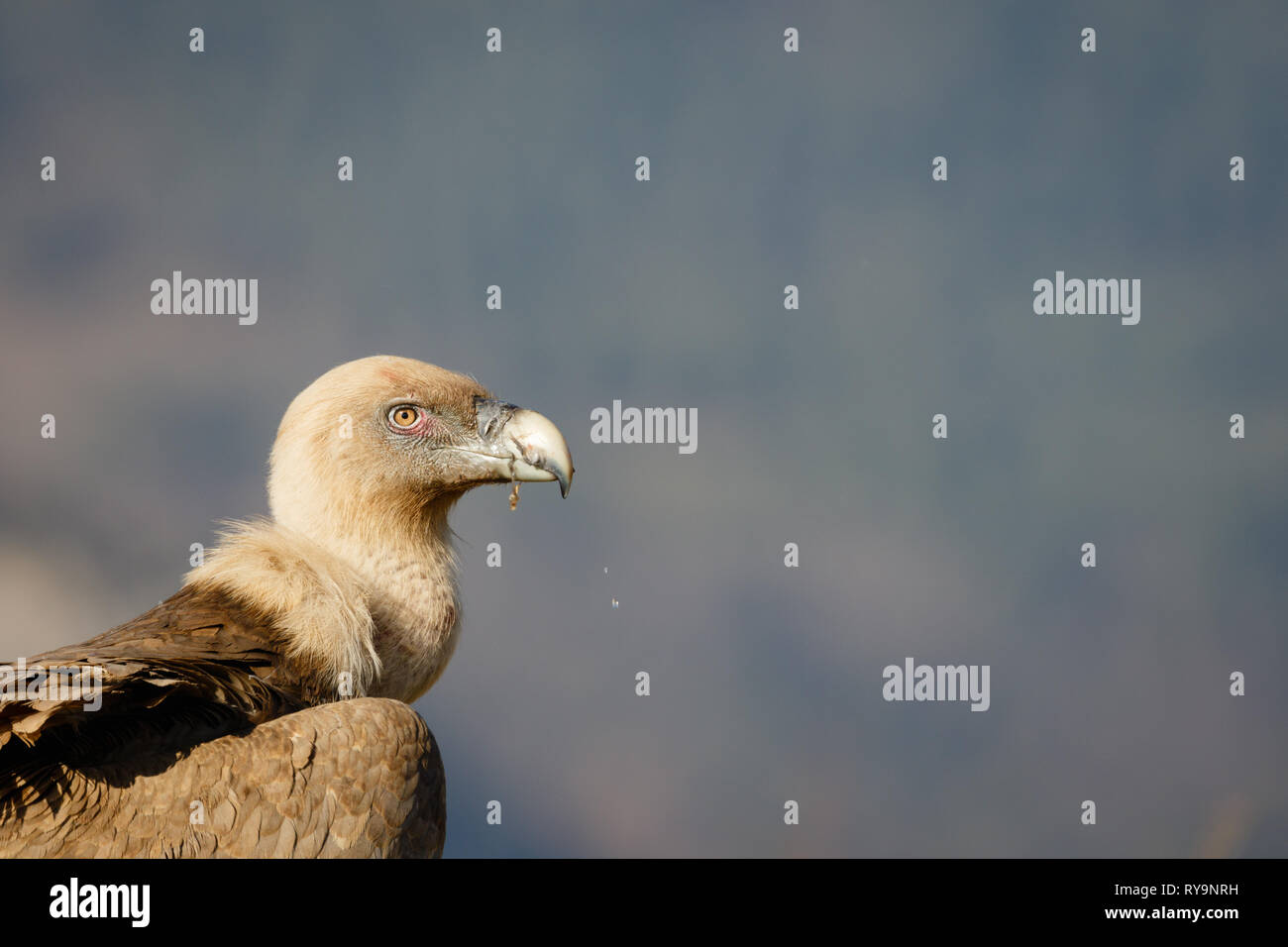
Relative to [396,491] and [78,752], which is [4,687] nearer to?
[78,752]

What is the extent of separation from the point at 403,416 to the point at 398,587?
44.3 inches

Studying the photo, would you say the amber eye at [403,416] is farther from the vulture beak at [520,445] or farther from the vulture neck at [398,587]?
the vulture neck at [398,587]

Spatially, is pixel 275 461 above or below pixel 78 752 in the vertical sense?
above

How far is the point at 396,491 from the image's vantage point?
23.9 ft

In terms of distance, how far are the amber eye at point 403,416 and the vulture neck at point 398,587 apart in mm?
531

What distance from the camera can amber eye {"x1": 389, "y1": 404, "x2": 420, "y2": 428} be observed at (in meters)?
7.40

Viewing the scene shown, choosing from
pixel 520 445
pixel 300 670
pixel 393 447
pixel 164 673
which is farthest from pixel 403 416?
pixel 164 673

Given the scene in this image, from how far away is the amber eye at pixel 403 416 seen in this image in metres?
7.40

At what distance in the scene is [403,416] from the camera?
293 inches

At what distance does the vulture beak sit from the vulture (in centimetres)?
1

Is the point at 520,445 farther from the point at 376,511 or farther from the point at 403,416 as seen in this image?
the point at 376,511
